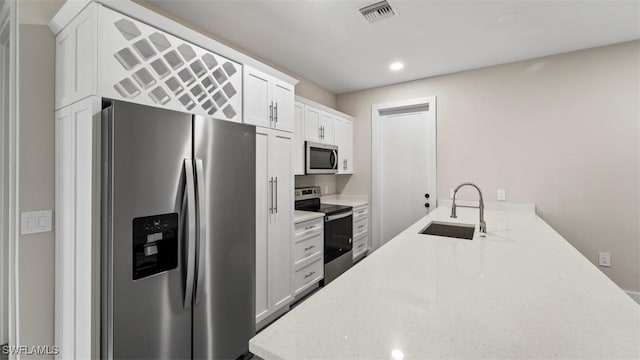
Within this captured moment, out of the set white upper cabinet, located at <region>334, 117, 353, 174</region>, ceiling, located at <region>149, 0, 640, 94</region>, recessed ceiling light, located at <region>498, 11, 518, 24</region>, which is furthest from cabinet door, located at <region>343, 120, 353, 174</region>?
recessed ceiling light, located at <region>498, 11, 518, 24</region>

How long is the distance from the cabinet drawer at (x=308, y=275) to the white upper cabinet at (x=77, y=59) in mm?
2062

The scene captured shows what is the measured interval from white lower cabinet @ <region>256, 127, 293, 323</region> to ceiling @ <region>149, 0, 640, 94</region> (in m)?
0.94

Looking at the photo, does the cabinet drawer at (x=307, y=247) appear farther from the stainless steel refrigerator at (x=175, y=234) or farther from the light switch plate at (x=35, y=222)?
the light switch plate at (x=35, y=222)

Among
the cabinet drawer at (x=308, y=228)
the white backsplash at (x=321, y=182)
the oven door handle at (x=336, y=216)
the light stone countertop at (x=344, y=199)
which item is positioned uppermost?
the white backsplash at (x=321, y=182)

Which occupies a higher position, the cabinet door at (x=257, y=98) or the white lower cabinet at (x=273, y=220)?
the cabinet door at (x=257, y=98)

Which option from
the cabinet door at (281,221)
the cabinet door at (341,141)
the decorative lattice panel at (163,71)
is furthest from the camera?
the cabinet door at (341,141)

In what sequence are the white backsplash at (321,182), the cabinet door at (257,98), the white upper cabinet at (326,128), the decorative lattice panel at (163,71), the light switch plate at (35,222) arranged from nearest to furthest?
the decorative lattice panel at (163,71)
the light switch plate at (35,222)
the cabinet door at (257,98)
the white upper cabinet at (326,128)
the white backsplash at (321,182)

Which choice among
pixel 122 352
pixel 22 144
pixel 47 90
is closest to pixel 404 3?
pixel 47 90

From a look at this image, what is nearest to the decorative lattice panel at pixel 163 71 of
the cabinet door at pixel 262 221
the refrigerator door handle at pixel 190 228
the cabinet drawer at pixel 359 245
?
the cabinet door at pixel 262 221

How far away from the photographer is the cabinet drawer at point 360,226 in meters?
3.64

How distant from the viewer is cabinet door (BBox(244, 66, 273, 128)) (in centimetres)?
208

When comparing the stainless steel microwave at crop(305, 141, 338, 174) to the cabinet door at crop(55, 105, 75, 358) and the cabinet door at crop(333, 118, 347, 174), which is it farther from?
the cabinet door at crop(55, 105, 75, 358)

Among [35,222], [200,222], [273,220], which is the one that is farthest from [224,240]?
[35,222]

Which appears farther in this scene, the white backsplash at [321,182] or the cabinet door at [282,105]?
the white backsplash at [321,182]
